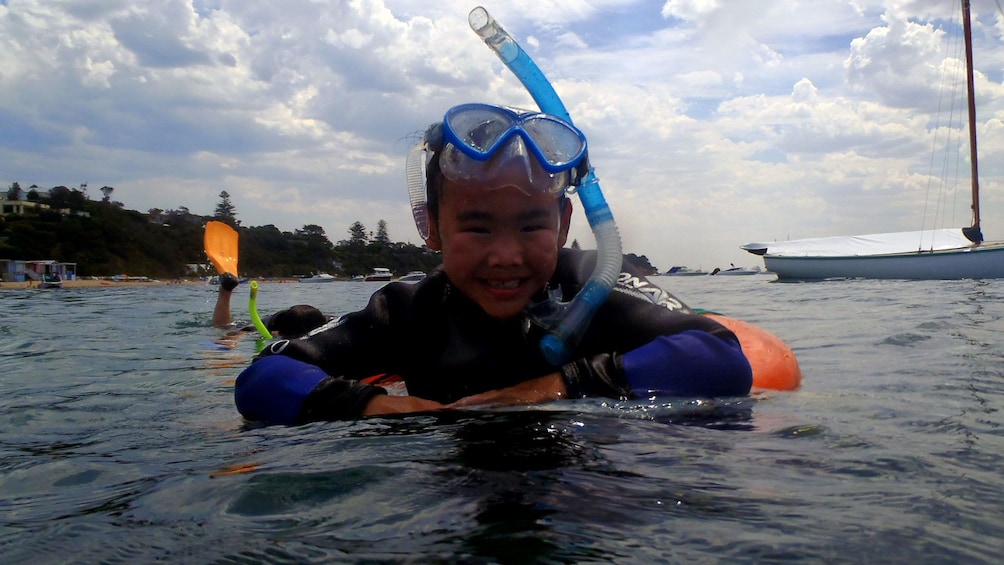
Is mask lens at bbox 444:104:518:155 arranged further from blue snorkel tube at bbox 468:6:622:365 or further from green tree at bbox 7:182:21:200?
green tree at bbox 7:182:21:200

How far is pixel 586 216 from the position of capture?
241 cm

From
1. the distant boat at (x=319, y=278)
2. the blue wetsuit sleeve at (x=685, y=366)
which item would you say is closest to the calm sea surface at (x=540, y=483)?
the blue wetsuit sleeve at (x=685, y=366)

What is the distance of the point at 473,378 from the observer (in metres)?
2.36

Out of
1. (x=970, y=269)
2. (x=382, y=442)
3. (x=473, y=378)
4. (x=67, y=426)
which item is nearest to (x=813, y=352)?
(x=473, y=378)

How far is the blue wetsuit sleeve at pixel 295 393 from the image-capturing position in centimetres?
208

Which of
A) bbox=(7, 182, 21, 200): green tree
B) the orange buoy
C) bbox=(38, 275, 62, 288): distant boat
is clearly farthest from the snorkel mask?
bbox=(7, 182, 21, 200): green tree

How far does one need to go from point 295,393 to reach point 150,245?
59.2 meters

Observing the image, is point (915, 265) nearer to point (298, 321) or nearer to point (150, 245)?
point (298, 321)

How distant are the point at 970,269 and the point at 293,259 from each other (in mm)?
51080

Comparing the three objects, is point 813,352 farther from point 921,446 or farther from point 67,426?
point 67,426

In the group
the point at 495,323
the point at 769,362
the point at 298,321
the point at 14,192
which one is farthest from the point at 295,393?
the point at 14,192

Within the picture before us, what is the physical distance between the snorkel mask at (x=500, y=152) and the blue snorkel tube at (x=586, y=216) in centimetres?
11

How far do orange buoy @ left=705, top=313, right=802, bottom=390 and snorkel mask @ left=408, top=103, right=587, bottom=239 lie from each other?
91 centimetres

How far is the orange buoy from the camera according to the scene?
2568 millimetres
